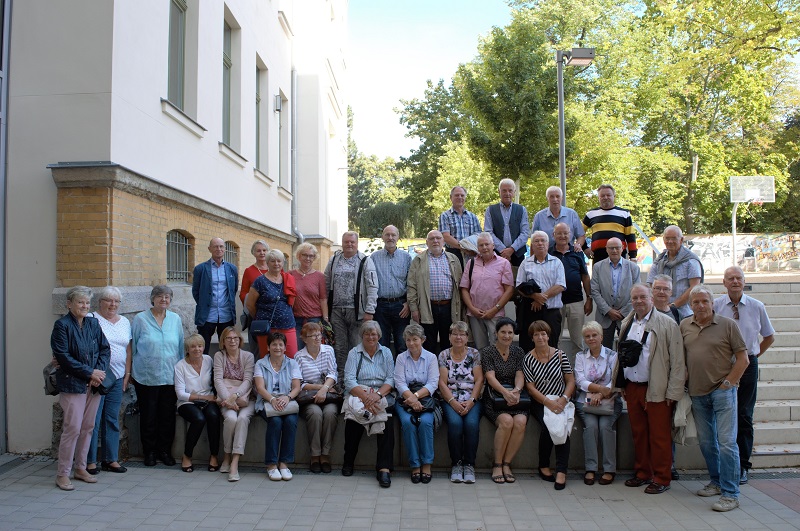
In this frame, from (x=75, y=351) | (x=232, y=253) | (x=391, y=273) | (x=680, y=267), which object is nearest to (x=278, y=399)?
(x=75, y=351)

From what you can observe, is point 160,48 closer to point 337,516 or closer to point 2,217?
point 2,217

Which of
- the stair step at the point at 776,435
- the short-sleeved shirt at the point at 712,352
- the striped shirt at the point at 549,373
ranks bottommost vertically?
the stair step at the point at 776,435

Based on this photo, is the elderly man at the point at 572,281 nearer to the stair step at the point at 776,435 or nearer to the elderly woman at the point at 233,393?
the stair step at the point at 776,435

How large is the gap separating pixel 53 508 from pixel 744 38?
13410mm

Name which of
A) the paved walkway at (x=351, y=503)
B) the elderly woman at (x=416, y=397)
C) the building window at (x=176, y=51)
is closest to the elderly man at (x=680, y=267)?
the paved walkway at (x=351, y=503)

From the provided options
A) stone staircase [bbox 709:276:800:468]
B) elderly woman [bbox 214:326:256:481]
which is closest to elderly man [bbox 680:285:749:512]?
stone staircase [bbox 709:276:800:468]

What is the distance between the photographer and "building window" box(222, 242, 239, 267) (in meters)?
11.0

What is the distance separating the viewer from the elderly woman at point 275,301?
6957 mm

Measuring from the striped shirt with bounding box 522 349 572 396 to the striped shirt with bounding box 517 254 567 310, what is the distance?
2.73 feet

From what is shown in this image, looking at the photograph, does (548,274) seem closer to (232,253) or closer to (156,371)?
(156,371)

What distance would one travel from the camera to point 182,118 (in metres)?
8.36

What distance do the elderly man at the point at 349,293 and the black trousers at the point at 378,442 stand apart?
0.99 m

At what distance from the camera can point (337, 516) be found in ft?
17.0

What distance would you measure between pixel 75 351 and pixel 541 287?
4648 millimetres
